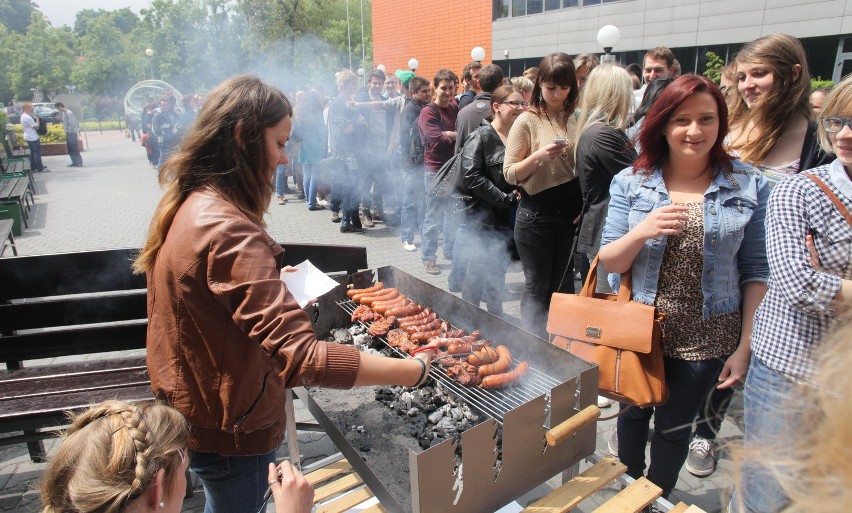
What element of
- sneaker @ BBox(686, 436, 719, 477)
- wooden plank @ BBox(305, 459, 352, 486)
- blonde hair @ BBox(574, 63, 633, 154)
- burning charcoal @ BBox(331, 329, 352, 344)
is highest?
blonde hair @ BBox(574, 63, 633, 154)

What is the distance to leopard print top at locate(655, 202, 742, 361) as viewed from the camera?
→ 2295 mm

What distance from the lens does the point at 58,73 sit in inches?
1554

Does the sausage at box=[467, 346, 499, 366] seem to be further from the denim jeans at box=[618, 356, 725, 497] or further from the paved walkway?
the paved walkway

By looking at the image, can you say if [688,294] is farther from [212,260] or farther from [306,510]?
[212,260]

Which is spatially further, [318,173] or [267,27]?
[267,27]

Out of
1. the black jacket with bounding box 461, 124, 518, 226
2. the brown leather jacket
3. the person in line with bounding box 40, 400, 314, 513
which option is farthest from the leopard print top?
the black jacket with bounding box 461, 124, 518, 226

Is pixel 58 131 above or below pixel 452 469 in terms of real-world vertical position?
above

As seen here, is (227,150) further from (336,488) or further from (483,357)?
(483,357)

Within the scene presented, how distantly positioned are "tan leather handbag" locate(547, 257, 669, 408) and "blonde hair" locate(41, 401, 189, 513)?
68.8 inches

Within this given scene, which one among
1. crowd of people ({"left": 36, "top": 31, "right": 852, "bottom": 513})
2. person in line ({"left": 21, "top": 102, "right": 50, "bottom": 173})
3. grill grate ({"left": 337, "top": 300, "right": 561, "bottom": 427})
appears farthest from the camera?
person in line ({"left": 21, "top": 102, "right": 50, "bottom": 173})

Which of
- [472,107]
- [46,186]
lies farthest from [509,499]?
[46,186]

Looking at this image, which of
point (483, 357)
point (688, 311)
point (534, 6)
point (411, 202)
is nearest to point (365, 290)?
point (483, 357)

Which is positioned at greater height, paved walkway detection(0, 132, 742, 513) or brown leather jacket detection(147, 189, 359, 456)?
brown leather jacket detection(147, 189, 359, 456)

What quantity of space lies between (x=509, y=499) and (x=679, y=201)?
1.49 m
